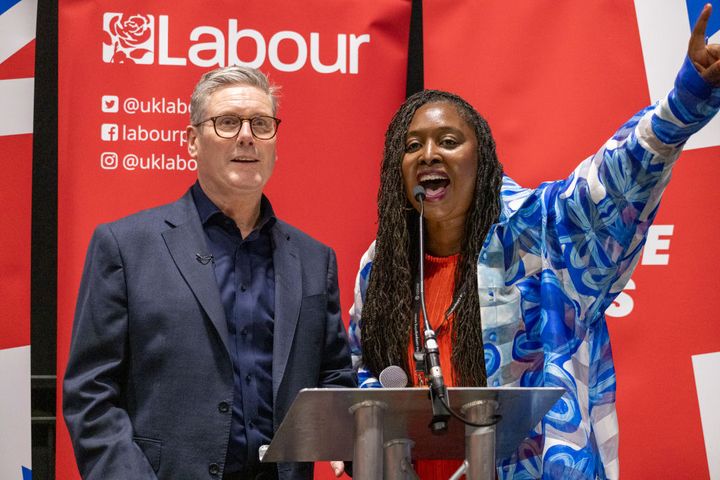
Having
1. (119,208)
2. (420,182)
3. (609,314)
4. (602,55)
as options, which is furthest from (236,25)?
(609,314)

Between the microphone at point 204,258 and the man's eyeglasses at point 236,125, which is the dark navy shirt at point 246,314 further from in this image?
the man's eyeglasses at point 236,125

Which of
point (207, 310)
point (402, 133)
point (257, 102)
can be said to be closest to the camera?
point (207, 310)

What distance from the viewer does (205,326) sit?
9.27ft

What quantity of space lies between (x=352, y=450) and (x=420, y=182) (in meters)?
1.19

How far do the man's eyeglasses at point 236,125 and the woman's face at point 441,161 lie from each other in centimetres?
52

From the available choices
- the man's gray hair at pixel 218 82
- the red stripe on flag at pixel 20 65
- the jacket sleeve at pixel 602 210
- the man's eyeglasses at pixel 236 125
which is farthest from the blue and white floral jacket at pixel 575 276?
the red stripe on flag at pixel 20 65

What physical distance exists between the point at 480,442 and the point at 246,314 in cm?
98

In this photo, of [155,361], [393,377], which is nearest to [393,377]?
[393,377]

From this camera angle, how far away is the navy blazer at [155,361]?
2.69 meters

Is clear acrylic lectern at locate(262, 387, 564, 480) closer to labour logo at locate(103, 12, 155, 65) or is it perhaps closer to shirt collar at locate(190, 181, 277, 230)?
shirt collar at locate(190, 181, 277, 230)

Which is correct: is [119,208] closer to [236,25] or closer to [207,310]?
[236,25]

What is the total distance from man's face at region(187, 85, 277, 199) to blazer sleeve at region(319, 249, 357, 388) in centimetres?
44

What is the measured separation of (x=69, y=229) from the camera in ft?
12.5

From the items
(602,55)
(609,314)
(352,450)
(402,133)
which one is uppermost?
(602,55)
